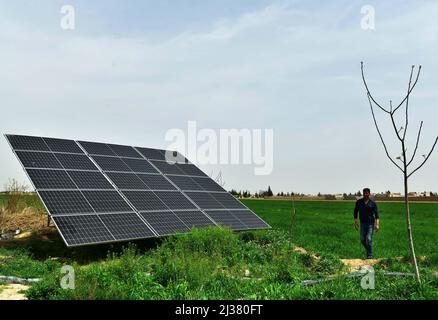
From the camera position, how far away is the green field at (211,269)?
7.42m

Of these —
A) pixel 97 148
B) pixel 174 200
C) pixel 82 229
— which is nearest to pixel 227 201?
pixel 174 200

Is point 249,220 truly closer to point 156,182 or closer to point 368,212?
point 156,182

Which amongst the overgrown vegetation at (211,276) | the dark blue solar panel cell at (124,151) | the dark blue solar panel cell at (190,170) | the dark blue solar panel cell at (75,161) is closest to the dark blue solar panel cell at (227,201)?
the dark blue solar panel cell at (190,170)

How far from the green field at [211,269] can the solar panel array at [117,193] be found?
78cm

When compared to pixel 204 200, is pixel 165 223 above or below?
below

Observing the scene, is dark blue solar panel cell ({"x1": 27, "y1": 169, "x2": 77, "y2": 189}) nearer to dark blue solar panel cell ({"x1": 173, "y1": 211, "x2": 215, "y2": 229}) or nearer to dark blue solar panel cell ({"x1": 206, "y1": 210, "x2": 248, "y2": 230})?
dark blue solar panel cell ({"x1": 173, "y1": 211, "x2": 215, "y2": 229})

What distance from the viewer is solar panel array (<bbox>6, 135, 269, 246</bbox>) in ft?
39.4

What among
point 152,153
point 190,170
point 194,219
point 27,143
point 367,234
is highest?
point 152,153

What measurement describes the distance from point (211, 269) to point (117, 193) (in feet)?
19.0

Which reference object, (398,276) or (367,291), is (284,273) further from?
(398,276)

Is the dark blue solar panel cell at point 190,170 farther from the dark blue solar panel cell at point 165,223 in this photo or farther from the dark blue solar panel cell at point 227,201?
the dark blue solar panel cell at point 165,223

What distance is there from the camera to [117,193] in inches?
556

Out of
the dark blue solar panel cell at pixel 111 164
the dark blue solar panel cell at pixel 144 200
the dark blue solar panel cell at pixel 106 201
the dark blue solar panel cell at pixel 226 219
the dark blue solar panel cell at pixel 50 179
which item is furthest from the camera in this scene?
the dark blue solar panel cell at pixel 111 164

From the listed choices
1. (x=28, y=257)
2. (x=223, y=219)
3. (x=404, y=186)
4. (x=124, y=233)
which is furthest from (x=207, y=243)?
(x=404, y=186)
